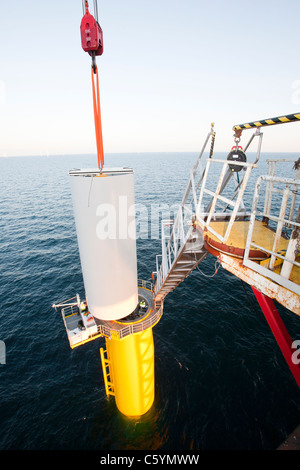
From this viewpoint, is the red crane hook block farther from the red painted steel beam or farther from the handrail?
the red painted steel beam

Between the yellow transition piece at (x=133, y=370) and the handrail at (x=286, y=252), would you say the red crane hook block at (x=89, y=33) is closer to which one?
the handrail at (x=286, y=252)

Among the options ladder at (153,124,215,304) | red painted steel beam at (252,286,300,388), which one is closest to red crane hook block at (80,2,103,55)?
ladder at (153,124,215,304)

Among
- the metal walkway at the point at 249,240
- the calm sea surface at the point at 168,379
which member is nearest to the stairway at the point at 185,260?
the metal walkway at the point at 249,240

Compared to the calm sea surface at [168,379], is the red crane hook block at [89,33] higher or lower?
higher

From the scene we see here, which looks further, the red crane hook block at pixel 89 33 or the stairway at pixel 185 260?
the stairway at pixel 185 260

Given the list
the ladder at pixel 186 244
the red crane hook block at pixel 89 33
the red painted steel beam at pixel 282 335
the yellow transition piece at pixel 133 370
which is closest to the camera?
the red painted steel beam at pixel 282 335

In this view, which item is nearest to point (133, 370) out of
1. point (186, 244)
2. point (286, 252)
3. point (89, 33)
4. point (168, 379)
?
point (168, 379)

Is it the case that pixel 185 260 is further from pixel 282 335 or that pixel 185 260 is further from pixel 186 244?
pixel 282 335
